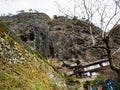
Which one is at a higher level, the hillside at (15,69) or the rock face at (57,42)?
the hillside at (15,69)

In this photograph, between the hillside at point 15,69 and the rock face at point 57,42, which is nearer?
the hillside at point 15,69

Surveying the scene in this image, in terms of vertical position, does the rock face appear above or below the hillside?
below

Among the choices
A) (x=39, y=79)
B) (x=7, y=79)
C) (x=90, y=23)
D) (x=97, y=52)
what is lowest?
(x=97, y=52)

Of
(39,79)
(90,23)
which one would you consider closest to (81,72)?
(90,23)

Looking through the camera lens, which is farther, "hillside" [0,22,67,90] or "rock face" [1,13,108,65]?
"rock face" [1,13,108,65]

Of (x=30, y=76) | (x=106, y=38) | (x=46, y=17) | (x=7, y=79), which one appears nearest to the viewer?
(x=7, y=79)

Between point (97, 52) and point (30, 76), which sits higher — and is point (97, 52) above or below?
below

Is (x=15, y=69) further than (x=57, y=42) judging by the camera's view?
No

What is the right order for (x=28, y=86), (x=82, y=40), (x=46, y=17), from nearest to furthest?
(x=28, y=86)
(x=82, y=40)
(x=46, y=17)

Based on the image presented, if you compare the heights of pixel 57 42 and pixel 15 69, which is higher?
pixel 15 69

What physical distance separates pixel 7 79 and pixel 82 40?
56.1 metres

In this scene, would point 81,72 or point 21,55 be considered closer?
point 21,55

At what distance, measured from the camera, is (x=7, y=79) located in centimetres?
821

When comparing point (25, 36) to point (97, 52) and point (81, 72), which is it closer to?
point (97, 52)
